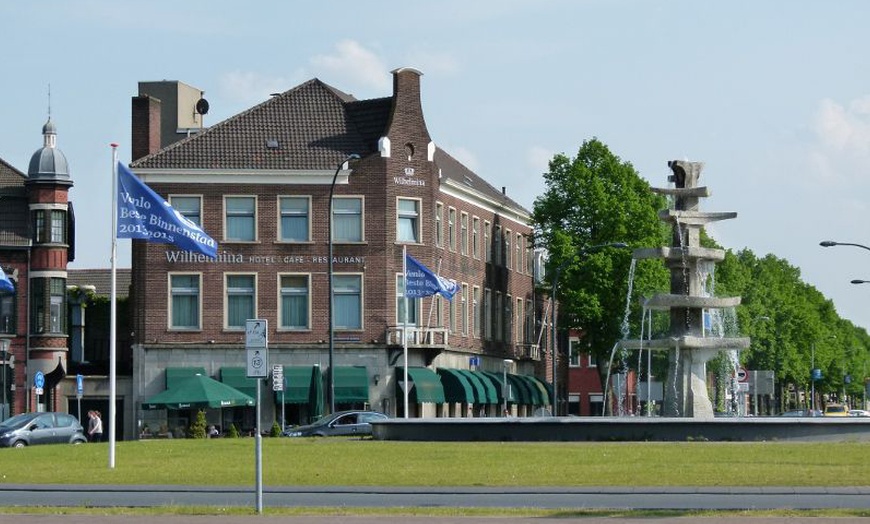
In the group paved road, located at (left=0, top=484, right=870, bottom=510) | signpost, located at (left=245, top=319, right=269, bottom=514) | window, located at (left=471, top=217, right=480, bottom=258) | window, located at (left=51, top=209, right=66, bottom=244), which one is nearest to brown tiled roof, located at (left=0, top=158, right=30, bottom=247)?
window, located at (left=51, top=209, right=66, bottom=244)

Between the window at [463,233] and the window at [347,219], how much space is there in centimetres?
925

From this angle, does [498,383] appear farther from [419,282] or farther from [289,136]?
[419,282]

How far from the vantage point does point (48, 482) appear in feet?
120

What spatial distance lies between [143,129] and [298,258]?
9193 millimetres

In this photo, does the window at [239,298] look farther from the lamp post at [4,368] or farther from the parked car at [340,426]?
the parked car at [340,426]

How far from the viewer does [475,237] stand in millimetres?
91750

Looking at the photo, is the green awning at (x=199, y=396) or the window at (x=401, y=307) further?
the window at (x=401, y=307)

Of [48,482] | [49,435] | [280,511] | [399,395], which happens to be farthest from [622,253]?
[280,511]

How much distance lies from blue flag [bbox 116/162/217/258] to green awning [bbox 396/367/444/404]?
38913mm

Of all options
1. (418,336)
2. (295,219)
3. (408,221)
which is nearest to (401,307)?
(418,336)

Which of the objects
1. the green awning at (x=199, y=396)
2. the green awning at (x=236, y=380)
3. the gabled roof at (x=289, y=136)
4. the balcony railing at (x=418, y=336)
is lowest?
the green awning at (x=199, y=396)

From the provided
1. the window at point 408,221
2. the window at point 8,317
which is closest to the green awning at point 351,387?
the window at point 408,221

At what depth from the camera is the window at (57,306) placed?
84.6 metres

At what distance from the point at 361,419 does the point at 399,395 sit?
14479 mm
